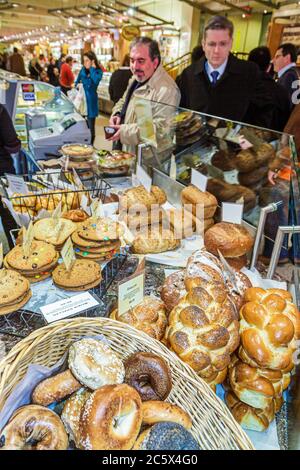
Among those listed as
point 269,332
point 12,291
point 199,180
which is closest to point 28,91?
point 199,180

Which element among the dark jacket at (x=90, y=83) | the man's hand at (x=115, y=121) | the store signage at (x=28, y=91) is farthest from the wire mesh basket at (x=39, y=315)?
the dark jacket at (x=90, y=83)

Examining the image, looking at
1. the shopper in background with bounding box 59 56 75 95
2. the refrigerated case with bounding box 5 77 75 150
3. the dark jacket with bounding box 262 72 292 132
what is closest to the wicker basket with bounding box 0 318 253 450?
the dark jacket with bounding box 262 72 292 132

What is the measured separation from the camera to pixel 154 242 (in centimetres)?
188

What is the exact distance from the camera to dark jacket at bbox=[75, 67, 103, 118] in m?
7.88

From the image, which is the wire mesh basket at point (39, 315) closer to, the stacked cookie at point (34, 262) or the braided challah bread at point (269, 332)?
the stacked cookie at point (34, 262)

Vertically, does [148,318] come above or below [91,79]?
below

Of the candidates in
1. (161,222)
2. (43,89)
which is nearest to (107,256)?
(161,222)

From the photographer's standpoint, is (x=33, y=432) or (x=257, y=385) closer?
(x=33, y=432)

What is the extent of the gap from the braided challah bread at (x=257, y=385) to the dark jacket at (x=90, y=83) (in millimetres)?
8102

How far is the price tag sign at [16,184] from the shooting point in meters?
1.94

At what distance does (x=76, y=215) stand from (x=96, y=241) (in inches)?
13.4

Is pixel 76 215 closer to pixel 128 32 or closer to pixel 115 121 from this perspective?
pixel 115 121

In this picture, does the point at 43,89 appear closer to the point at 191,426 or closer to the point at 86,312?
the point at 86,312

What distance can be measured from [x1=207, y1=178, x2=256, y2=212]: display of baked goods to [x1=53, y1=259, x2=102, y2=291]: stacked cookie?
3.20ft
